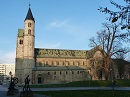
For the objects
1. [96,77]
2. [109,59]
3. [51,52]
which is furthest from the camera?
[51,52]

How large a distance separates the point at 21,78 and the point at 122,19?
69.3m

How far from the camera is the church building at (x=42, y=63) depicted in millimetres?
70775

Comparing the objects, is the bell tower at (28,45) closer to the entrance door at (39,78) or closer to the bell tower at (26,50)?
the bell tower at (26,50)

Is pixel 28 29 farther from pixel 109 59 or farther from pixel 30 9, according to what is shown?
pixel 109 59

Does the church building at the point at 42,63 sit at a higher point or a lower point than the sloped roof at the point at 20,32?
lower

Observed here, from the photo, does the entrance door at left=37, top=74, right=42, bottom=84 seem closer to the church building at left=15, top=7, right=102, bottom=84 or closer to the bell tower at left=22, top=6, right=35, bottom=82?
the church building at left=15, top=7, right=102, bottom=84

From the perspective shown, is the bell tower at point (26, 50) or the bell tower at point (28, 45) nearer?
the bell tower at point (28, 45)

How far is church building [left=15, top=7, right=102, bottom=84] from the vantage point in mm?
70775

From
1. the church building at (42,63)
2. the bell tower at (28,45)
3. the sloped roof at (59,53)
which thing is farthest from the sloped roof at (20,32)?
the sloped roof at (59,53)

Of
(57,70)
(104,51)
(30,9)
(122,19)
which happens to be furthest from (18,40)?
(122,19)

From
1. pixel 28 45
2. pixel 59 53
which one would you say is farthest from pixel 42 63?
pixel 59 53

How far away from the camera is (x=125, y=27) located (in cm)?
536

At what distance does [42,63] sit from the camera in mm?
76312

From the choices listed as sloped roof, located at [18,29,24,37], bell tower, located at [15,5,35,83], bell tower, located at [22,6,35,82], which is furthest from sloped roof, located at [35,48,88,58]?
sloped roof, located at [18,29,24,37]
